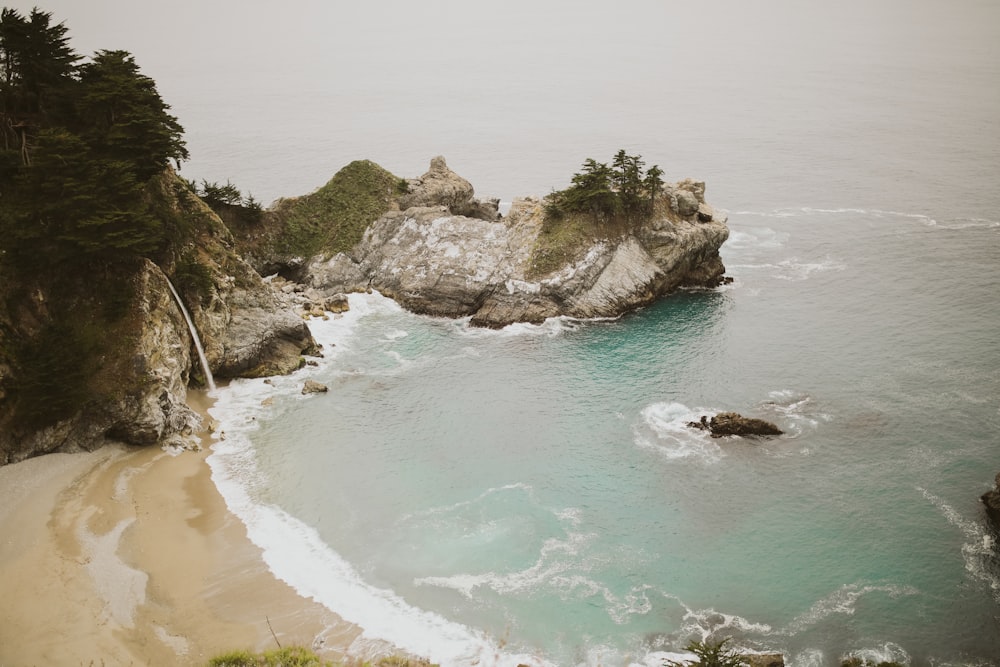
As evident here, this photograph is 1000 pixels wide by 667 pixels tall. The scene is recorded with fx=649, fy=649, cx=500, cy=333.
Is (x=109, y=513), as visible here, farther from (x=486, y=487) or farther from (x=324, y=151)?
(x=324, y=151)

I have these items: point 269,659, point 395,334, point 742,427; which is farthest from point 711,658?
point 395,334

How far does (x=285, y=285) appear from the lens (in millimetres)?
72375

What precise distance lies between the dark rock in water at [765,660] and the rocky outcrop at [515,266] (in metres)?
39.2

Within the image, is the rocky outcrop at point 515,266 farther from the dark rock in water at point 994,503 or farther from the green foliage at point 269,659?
the green foliage at point 269,659

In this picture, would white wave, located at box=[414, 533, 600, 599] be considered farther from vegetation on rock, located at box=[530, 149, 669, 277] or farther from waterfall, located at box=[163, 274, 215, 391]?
vegetation on rock, located at box=[530, 149, 669, 277]

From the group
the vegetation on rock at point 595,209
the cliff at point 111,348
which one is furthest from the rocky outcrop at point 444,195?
the cliff at point 111,348

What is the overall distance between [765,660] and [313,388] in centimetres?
3649

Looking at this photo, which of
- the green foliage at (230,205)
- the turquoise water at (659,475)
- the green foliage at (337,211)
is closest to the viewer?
the turquoise water at (659,475)

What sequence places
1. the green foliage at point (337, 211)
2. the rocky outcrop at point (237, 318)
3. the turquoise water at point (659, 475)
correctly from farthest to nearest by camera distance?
1. the green foliage at point (337, 211)
2. the rocky outcrop at point (237, 318)
3. the turquoise water at point (659, 475)

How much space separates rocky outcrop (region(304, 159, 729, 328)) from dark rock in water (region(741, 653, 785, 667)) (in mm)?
39183

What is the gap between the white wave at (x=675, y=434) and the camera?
43.0 meters

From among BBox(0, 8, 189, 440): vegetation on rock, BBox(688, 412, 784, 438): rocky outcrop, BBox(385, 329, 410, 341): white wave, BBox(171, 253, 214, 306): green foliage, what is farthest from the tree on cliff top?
BBox(688, 412, 784, 438): rocky outcrop

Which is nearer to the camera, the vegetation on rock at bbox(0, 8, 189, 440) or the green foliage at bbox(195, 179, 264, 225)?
the vegetation on rock at bbox(0, 8, 189, 440)

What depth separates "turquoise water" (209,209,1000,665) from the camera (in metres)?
30.5
